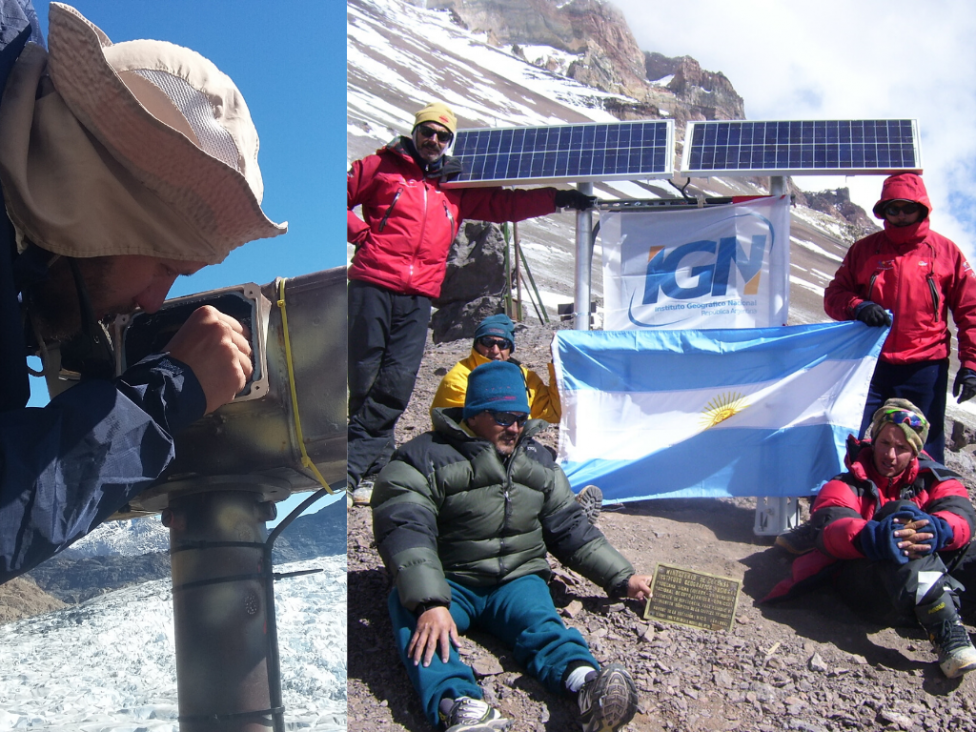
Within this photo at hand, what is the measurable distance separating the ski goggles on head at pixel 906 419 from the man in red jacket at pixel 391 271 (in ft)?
6.73

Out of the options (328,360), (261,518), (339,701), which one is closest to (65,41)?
(328,360)

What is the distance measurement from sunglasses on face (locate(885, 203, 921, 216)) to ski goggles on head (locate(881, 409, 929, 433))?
3.76ft

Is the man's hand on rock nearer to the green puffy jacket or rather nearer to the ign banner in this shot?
the green puffy jacket

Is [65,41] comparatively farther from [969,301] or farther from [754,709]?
[969,301]

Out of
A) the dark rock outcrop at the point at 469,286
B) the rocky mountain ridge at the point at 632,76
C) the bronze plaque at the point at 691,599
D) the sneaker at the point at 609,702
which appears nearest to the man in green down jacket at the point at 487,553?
the sneaker at the point at 609,702

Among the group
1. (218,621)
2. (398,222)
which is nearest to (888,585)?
(398,222)

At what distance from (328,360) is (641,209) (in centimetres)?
443

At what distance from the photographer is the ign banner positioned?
5.03 metres

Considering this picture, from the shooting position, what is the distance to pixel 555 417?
5.13 meters

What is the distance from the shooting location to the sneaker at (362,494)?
4352 millimetres

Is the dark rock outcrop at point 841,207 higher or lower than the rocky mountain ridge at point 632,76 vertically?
lower

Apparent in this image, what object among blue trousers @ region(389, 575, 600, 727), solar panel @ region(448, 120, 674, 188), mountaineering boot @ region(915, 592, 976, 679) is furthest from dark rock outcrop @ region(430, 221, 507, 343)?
mountaineering boot @ region(915, 592, 976, 679)

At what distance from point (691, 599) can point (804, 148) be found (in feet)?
8.65

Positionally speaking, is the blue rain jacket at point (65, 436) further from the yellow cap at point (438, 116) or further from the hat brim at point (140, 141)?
the yellow cap at point (438, 116)
